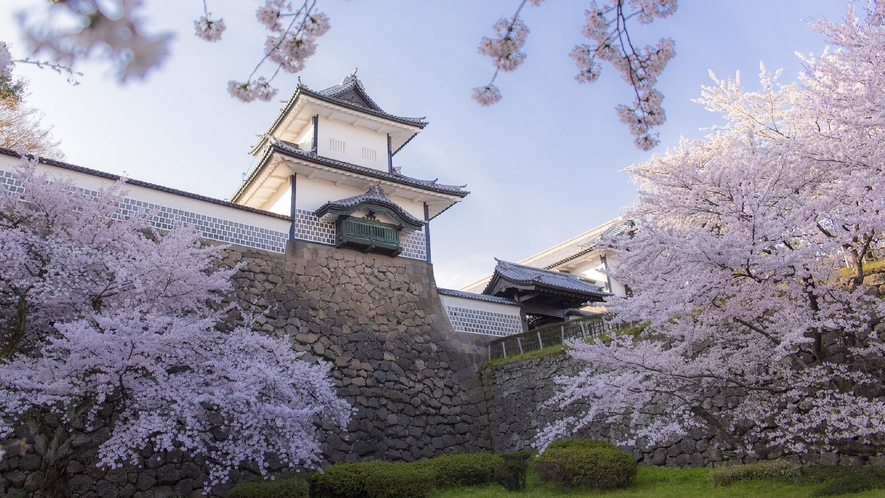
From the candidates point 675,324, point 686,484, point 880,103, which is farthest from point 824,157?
point 686,484

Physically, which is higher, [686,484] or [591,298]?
[591,298]

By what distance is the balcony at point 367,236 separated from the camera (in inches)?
564

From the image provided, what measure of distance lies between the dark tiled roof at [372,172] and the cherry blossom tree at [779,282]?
25.7ft

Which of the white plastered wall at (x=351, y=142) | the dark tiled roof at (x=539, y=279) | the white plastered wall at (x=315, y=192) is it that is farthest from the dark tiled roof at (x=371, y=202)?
the dark tiled roof at (x=539, y=279)

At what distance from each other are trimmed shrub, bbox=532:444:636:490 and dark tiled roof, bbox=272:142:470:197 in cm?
859

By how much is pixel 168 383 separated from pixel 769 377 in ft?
27.2

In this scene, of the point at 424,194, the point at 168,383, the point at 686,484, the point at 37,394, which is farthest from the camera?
the point at 424,194

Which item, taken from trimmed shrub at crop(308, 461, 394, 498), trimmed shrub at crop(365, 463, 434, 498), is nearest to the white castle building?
trimmed shrub at crop(308, 461, 394, 498)

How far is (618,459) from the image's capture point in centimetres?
934

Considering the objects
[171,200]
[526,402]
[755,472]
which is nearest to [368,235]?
[171,200]

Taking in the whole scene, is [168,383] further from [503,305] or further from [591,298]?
[591,298]

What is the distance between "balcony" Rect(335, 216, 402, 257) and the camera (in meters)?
14.3

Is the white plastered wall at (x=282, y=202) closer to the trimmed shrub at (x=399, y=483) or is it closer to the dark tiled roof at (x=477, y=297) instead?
the dark tiled roof at (x=477, y=297)

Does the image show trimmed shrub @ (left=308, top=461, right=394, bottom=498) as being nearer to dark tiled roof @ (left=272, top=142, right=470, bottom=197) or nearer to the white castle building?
the white castle building
